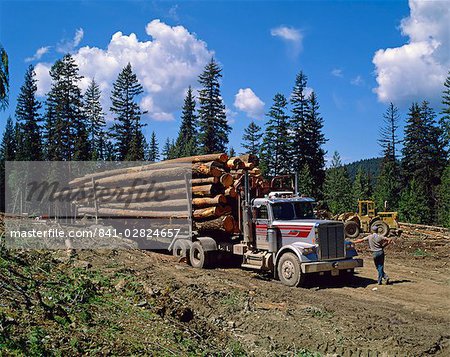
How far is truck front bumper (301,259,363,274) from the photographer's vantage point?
12039 millimetres

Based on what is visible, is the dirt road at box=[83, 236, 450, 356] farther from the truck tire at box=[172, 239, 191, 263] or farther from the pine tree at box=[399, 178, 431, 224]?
the pine tree at box=[399, 178, 431, 224]

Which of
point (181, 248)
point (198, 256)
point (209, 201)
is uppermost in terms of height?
point (209, 201)

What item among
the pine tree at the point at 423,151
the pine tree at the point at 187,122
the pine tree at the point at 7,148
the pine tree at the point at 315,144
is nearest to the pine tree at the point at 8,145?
the pine tree at the point at 7,148

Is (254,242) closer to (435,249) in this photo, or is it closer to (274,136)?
(435,249)

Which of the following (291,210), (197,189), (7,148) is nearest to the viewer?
(291,210)

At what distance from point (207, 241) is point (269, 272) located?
2430mm

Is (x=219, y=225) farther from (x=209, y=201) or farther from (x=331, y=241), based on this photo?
(x=331, y=241)

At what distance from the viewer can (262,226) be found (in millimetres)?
13758

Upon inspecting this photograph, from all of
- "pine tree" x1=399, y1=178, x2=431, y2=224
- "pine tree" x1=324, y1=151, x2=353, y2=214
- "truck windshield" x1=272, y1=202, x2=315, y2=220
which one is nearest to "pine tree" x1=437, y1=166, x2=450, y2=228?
"pine tree" x1=399, y1=178, x2=431, y2=224

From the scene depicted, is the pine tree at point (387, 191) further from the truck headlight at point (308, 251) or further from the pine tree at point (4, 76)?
the pine tree at point (4, 76)

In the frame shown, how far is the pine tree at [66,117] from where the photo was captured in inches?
1857

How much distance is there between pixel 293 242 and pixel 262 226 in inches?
49.8

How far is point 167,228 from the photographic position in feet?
58.1

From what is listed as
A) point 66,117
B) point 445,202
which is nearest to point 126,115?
point 66,117
